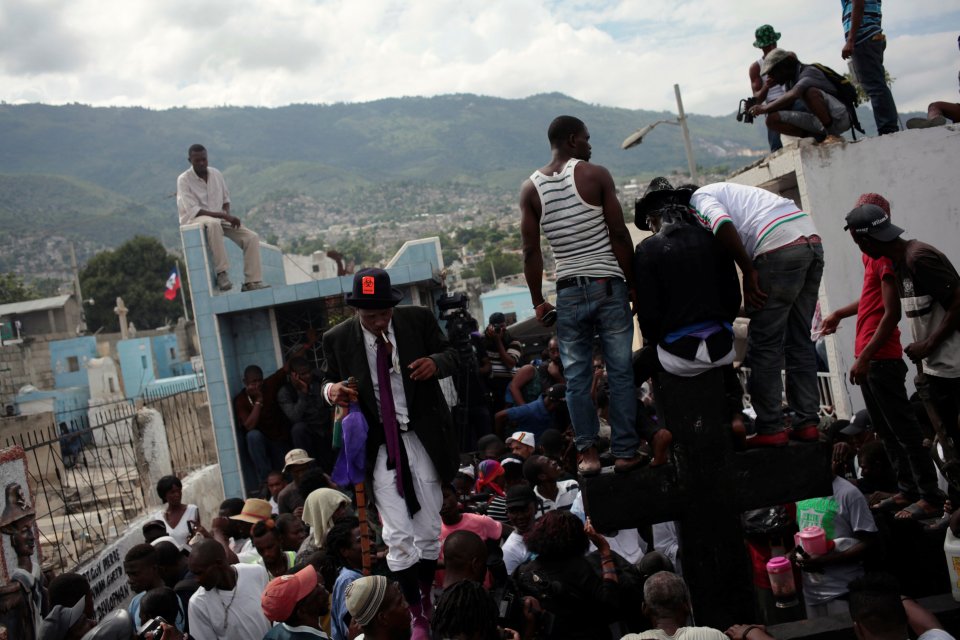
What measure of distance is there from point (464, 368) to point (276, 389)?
2682mm

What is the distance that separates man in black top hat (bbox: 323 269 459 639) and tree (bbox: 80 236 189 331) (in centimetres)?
7489

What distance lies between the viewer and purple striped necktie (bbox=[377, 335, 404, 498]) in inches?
206

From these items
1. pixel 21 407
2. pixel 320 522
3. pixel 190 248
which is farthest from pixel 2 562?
pixel 21 407

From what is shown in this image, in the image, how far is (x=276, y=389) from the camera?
12328 mm

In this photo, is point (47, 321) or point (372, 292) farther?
point (47, 321)

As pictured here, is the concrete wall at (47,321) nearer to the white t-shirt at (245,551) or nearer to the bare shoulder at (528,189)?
the white t-shirt at (245,551)

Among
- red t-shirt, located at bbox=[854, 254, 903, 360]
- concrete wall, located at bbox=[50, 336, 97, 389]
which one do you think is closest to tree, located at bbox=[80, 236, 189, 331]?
concrete wall, located at bbox=[50, 336, 97, 389]

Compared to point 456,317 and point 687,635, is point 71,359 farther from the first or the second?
point 687,635

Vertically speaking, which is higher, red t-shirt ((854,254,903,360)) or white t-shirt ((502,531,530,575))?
red t-shirt ((854,254,903,360))

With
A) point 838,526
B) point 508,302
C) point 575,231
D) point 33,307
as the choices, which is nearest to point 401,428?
point 575,231

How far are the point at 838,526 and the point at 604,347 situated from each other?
2059mm

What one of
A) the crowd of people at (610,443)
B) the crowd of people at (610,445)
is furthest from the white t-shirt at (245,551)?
the crowd of people at (610,443)

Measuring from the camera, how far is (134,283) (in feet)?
250

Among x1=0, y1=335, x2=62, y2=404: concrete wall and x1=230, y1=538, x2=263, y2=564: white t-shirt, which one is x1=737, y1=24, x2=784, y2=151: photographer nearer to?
x1=230, y1=538, x2=263, y2=564: white t-shirt
